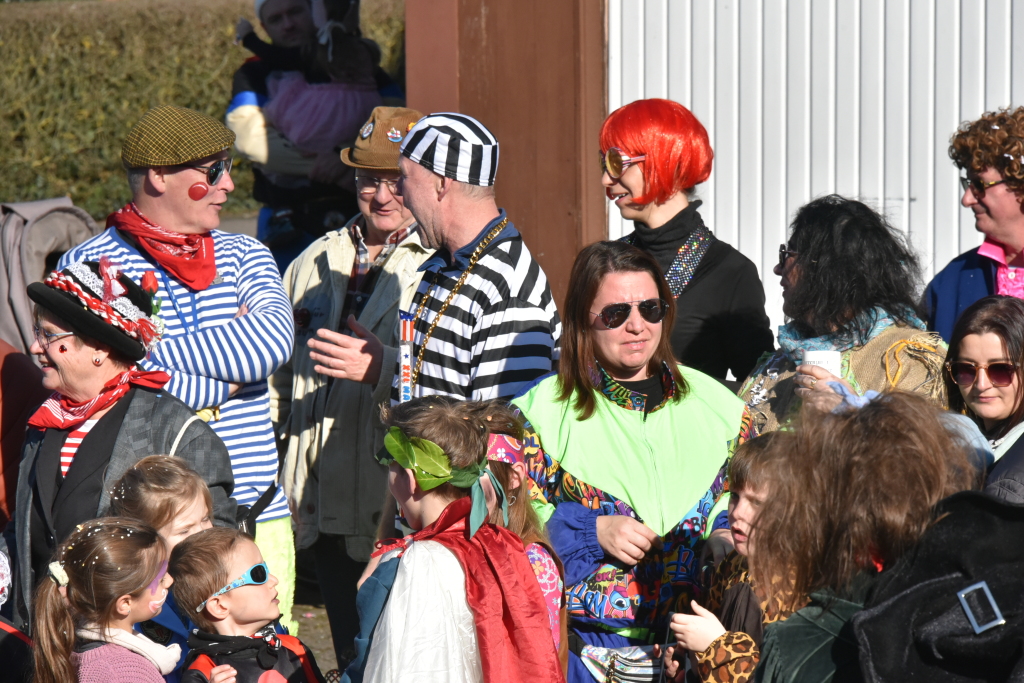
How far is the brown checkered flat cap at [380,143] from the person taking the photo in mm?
4512

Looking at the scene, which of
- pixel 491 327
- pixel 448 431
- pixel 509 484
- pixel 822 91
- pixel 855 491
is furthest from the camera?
pixel 822 91

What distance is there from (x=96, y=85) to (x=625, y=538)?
9671mm

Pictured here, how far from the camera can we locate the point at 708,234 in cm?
407

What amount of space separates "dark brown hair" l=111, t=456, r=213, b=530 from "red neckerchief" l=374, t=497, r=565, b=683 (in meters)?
0.74

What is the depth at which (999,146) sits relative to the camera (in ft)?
11.8

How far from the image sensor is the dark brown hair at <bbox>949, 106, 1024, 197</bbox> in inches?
141

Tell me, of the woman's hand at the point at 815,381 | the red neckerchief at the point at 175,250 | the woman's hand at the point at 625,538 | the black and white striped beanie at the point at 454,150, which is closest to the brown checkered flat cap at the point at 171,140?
the red neckerchief at the point at 175,250

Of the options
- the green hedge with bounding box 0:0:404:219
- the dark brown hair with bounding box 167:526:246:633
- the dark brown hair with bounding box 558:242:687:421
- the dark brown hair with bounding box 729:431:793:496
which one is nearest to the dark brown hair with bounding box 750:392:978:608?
the dark brown hair with bounding box 729:431:793:496

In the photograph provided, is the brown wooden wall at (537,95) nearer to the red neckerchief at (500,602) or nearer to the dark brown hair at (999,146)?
the dark brown hair at (999,146)

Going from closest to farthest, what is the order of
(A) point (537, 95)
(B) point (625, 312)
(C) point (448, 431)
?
(C) point (448, 431) → (B) point (625, 312) → (A) point (537, 95)

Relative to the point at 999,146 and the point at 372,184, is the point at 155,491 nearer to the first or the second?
the point at 372,184

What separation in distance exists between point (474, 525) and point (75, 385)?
4.40 feet

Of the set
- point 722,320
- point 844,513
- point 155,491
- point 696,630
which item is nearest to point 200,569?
point 155,491

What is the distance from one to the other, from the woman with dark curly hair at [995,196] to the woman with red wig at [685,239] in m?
0.70
